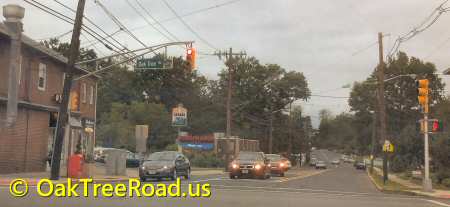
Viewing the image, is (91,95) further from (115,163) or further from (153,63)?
(153,63)

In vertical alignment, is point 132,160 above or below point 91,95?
below

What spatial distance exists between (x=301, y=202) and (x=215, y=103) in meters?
80.8

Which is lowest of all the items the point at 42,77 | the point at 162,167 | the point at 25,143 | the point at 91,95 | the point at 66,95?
the point at 162,167

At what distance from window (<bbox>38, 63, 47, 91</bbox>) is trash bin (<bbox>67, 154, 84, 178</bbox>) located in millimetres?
7624

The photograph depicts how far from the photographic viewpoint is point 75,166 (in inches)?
1045

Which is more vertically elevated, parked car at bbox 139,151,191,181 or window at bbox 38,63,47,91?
window at bbox 38,63,47,91

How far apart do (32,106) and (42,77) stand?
3.00 metres

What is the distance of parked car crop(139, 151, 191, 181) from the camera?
1092 inches

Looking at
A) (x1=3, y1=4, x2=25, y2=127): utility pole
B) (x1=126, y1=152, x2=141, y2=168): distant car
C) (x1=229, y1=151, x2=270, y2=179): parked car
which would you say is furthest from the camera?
(x1=126, y1=152, x2=141, y2=168): distant car

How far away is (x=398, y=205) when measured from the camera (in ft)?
56.3

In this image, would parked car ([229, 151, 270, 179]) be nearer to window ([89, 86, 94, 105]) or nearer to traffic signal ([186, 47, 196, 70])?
traffic signal ([186, 47, 196, 70])

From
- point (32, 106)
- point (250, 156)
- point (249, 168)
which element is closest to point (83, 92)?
point (32, 106)

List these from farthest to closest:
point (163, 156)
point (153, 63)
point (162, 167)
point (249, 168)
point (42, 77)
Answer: point (42, 77), point (249, 168), point (153, 63), point (163, 156), point (162, 167)

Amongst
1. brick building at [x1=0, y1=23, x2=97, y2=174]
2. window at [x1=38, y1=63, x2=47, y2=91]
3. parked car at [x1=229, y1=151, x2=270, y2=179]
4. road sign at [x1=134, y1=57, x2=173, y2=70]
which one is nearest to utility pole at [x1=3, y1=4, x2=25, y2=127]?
brick building at [x1=0, y1=23, x2=97, y2=174]
